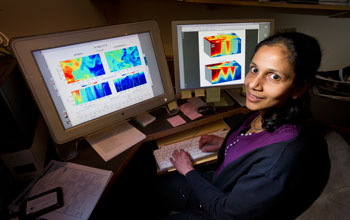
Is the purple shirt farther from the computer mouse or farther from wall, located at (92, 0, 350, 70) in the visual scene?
wall, located at (92, 0, 350, 70)

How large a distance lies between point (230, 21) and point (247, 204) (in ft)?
2.78

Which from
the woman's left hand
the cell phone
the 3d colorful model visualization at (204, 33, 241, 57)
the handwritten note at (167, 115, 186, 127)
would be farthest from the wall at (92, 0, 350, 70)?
the cell phone

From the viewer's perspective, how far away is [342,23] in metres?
1.42

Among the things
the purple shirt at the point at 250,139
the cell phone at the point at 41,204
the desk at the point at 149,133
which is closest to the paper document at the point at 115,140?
the desk at the point at 149,133

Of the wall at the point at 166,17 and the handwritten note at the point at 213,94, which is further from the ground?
the wall at the point at 166,17

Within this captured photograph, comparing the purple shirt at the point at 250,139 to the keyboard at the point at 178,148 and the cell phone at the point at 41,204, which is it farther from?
the cell phone at the point at 41,204

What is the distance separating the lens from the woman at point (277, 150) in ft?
2.08

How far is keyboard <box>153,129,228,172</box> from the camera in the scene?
1.00 m

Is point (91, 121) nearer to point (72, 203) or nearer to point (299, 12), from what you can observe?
point (72, 203)

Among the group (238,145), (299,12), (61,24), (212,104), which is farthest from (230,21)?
(61,24)

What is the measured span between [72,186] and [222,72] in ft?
2.97

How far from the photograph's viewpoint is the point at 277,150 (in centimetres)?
67

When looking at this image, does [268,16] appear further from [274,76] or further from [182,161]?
[182,161]

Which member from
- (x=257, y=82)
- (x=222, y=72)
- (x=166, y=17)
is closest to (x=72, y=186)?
(x=257, y=82)
